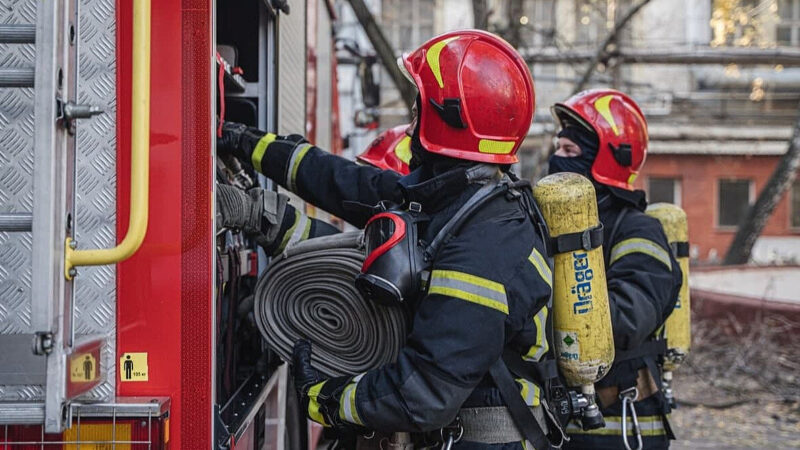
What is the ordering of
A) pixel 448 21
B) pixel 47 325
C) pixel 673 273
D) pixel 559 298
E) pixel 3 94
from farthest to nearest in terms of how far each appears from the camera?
pixel 448 21, pixel 673 273, pixel 559 298, pixel 3 94, pixel 47 325

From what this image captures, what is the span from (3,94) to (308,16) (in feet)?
7.96

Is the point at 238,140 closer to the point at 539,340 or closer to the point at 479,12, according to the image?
Answer: the point at 539,340

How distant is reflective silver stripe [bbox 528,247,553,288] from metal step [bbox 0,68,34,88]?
4.53 ft

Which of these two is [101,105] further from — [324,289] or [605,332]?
[605,332]

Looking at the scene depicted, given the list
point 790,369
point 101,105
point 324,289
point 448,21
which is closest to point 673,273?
point 324,289

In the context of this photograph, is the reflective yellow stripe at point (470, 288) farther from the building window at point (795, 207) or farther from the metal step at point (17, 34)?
the building window at point (795, 207)

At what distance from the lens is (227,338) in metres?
3.03

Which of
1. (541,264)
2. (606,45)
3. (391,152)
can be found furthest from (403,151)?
(606,45)

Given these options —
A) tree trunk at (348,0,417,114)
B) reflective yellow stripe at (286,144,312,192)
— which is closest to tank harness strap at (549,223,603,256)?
reflective yellow stripe at (286,144,312,192)

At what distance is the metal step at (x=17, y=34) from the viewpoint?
183cm

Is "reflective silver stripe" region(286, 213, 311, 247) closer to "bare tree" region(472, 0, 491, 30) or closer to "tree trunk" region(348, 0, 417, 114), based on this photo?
"tree trunk" region(348, 0, 417, 114)

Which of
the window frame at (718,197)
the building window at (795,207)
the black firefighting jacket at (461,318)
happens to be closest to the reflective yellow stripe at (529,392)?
the black firefighting jacket at (461,318)

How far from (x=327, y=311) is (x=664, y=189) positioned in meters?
21.2

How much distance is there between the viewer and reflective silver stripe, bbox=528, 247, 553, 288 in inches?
Answer: 97.3
